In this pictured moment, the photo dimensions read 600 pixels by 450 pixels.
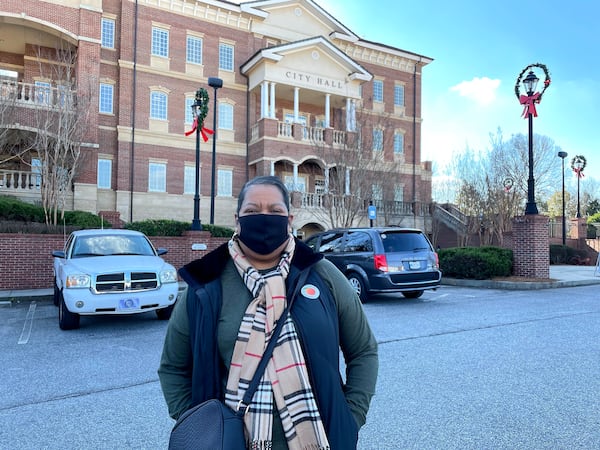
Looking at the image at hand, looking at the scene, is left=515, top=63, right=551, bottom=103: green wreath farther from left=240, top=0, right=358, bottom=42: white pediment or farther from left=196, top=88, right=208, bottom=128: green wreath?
left=240, top=0, right=358, bottom=42: white pediment

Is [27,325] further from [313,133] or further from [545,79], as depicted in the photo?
[313,133]

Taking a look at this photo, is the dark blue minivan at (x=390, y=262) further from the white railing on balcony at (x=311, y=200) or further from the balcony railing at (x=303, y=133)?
the balcony railing at (x=303, y=133)

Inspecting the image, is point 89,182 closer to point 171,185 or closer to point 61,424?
point 171,185

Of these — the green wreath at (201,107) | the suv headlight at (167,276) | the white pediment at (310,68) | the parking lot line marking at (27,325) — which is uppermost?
the white pediment at (310,68)

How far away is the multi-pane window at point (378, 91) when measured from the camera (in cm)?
3228

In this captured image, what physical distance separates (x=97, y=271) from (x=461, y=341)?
19.6 feet

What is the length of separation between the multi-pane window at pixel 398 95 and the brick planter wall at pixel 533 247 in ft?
63.0

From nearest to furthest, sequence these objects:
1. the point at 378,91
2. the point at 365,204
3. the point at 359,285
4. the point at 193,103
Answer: the point at 359,285, the point at 193,103, the point at 365,204, the point at 378,91

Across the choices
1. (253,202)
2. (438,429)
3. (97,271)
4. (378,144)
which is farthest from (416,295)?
(378,144)

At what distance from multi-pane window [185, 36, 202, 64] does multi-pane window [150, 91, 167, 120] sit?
2.67 meters

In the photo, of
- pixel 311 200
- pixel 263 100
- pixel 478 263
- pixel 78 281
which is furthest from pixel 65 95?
pixel 478 263

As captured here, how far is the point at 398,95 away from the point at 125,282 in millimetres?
28784

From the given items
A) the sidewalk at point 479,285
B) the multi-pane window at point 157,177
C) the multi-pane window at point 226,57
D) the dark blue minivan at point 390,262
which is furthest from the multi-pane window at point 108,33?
the dark blue minivan at point 390,262

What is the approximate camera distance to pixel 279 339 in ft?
6.13
